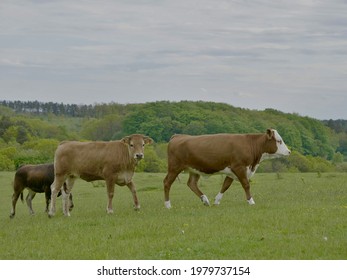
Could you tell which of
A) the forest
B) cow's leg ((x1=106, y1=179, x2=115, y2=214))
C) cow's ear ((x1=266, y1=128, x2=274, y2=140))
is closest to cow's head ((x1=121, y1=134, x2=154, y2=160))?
cow's leg ((x1=106, y1=179, x2=115, y2=214))

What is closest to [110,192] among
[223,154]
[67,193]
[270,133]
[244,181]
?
[67,193]

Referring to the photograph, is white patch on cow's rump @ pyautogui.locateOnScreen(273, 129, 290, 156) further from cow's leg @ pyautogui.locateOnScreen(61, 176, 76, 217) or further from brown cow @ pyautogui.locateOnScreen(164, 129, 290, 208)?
cow's leg @ pyautogui.locateOnScreen(61, 176, 76, 217)

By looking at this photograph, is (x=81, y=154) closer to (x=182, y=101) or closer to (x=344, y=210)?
(x=344, y=210)

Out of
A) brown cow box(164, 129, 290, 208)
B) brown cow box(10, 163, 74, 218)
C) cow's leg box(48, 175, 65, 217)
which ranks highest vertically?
brown cow box(164, 129, 290, 208)

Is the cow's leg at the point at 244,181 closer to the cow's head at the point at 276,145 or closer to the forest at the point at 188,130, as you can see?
the cow's head at the point at 276,145

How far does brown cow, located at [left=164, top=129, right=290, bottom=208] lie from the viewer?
1897cm

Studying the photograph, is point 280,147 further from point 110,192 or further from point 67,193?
point 67,193

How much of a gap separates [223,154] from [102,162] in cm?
A: 340

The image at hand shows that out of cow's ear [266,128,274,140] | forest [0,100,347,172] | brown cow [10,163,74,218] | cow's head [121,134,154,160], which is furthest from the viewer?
forest [0,100,347,172]

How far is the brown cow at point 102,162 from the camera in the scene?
61.7 ft

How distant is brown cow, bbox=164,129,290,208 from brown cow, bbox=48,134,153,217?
103cm

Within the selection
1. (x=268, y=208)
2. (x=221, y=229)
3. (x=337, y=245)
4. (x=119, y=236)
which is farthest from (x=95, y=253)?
(x=268, y=208)

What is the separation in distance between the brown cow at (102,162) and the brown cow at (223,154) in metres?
1.03

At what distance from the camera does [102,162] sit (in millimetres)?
18906
